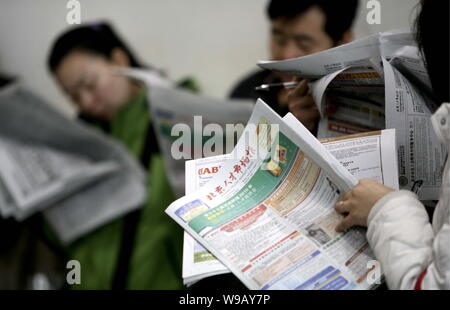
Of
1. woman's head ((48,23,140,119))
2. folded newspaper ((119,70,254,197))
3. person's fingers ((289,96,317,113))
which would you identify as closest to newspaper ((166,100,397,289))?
person's fingers ((289,96,317,113))

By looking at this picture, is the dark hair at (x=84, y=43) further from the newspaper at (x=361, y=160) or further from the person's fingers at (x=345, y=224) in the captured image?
the person's fingers at (x=345, y=224)

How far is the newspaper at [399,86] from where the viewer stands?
1.82ft

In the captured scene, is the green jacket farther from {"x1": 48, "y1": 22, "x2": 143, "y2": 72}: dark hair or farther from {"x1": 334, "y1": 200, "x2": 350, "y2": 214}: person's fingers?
{"x1": 334, "y1": 200, "x2": 350, "y2": 214}: person's fingers

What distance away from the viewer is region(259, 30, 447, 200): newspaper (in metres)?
0.56

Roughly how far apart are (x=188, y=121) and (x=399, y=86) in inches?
21.5

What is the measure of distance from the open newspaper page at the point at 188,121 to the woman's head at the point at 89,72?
27 centimetres

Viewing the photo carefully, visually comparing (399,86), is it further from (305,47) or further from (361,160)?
(305,47)

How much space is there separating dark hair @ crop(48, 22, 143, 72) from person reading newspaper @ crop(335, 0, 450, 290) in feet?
3.17

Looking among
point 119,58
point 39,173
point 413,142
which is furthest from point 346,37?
point 39,173

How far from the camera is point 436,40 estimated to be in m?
0.51

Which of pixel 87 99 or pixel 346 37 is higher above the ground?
pixel 346 37

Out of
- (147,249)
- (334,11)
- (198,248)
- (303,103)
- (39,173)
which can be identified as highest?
(334,11)

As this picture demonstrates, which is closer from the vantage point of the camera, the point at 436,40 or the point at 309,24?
the point at 436,40
